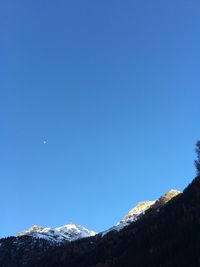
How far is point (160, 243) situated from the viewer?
12325 centimetres

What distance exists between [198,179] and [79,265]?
46188 millimetres

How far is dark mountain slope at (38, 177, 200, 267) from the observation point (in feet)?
353

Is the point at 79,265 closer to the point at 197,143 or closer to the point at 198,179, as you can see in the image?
the point at 198,179

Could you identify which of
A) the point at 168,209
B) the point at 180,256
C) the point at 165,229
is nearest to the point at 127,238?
the point at 168,209

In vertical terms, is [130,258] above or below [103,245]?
below

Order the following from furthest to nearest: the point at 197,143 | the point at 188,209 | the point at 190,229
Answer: the point at 197,143 → the point at 188,209 → the point at 190,229

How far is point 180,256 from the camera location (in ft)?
341

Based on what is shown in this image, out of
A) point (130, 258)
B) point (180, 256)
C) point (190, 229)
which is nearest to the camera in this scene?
point (180, 256)

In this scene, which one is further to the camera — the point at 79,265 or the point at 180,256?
the point at 79,265

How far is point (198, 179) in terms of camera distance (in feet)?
503

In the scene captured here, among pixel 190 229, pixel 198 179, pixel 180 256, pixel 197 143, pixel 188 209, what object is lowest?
pixel 180 256

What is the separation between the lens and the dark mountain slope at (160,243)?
353ft

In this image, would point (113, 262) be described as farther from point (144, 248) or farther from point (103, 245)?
point (103, 245)

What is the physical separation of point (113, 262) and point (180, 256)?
119ft
